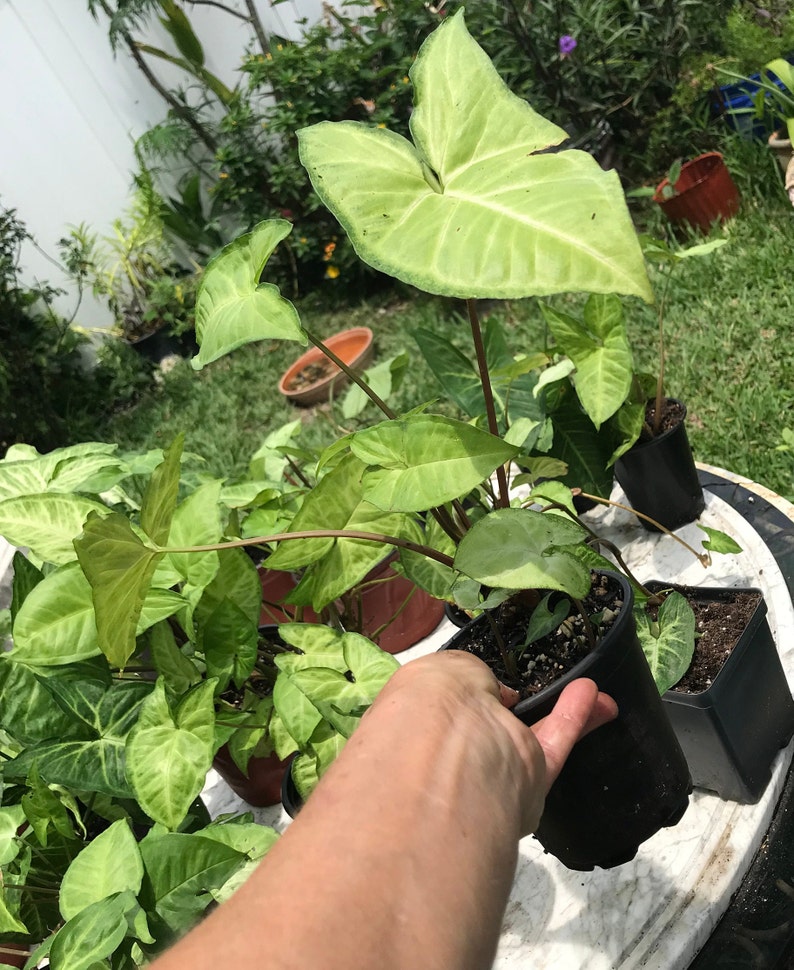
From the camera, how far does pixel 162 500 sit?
2.94 feet

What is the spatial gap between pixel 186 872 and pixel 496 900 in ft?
1.54

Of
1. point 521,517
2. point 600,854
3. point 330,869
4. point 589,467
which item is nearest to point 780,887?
point 600,854

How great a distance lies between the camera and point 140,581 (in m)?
0.80

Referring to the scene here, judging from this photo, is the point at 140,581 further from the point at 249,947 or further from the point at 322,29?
the point at 322,29

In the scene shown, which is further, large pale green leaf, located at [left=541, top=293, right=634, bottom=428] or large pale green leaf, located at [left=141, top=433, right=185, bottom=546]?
large pale green leaf, located at [left=541, top=293, right=634, bottom=428]

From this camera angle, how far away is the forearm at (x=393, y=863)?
438 mm

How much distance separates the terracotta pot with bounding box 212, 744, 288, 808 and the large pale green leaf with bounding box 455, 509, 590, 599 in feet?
1.93

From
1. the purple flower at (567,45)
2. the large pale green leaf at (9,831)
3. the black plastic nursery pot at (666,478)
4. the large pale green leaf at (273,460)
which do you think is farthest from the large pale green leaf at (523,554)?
the purple flower at (567,45)

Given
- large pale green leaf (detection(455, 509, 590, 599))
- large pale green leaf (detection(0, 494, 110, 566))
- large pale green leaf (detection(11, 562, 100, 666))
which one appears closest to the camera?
large pale green leaf (detection(455, 509, 590, 599))

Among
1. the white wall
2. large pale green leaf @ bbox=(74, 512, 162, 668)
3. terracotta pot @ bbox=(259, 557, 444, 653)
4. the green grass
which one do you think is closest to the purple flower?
the green grass

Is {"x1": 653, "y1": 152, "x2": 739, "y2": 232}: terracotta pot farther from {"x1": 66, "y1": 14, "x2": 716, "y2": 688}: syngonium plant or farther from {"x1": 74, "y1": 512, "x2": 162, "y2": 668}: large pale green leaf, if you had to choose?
{"x1": 74, "y1": 512, "x2": 162, "y2": 668}: large pale green leaf

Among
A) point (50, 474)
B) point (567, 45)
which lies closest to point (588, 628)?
point (50, 474)

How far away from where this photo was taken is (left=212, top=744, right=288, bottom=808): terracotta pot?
3.88 ft

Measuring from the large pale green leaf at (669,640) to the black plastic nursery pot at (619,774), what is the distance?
98 millimetres
